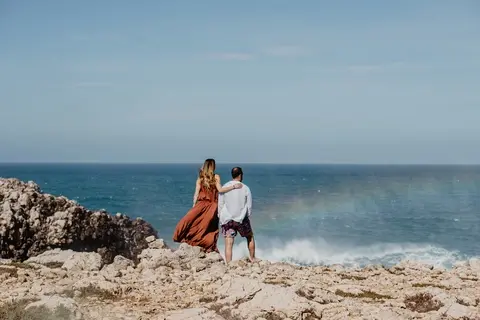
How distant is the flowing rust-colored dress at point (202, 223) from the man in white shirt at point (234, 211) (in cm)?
34

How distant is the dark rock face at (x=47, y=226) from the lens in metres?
12.6

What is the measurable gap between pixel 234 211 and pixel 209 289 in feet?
11.9

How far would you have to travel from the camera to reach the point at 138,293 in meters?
9.45

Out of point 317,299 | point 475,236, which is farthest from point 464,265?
point 475,236

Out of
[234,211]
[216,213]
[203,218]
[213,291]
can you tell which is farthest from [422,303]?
[203,218]

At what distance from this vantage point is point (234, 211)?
514 inches

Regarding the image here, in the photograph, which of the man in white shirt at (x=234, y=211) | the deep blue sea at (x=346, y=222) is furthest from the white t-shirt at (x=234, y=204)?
the deep blue sea at (x=346, y=222)

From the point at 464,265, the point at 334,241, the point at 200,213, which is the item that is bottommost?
the point at 334,241

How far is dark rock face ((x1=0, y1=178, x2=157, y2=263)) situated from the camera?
41.5 feet

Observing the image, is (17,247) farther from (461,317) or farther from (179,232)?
(461,317)

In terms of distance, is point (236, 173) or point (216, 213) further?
point (216, 213)

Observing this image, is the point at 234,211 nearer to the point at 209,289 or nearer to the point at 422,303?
the point at 209,289

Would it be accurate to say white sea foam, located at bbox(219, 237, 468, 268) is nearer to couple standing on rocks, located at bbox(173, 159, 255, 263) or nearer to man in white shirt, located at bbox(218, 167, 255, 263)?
couple standing on rocks, located at bbox(173, 159, 255, 263)

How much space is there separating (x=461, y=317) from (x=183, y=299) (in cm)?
381
